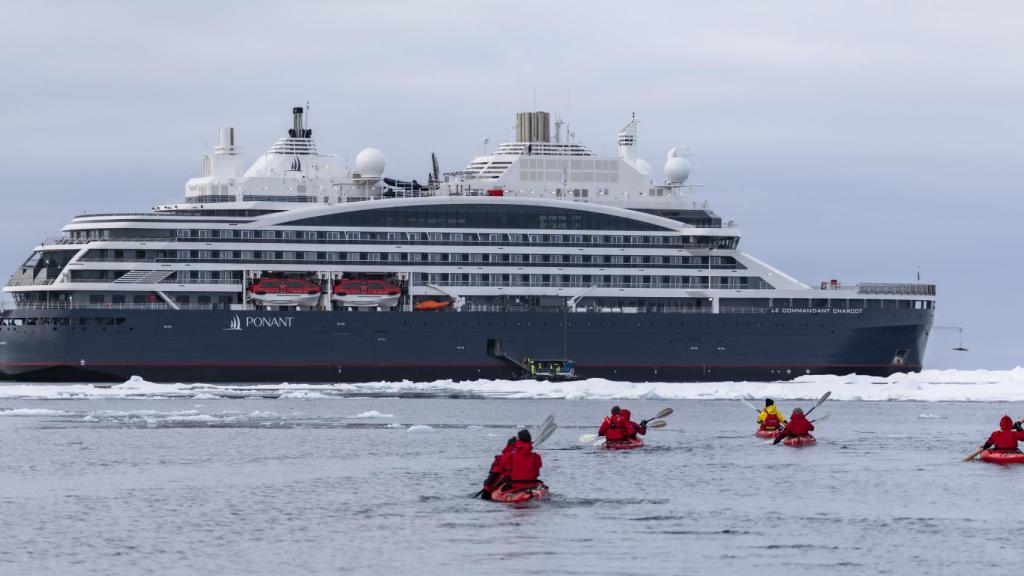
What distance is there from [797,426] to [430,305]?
40.6 metres

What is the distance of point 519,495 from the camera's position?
4359cm

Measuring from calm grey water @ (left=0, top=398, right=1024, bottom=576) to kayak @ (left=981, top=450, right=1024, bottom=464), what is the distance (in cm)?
46

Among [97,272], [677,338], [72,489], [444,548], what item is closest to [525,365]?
[677,338]

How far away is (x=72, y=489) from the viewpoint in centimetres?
4691

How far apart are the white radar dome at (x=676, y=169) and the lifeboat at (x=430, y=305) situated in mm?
16204

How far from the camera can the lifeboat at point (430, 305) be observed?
3848 inches

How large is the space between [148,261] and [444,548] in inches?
2407

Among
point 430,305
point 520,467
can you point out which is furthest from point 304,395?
point 520,467

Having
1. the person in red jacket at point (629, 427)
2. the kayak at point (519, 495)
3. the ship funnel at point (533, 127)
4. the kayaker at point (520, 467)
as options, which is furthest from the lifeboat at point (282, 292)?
the kayaker at point (520, 467)

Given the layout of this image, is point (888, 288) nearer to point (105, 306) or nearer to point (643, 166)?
point (643, 166)

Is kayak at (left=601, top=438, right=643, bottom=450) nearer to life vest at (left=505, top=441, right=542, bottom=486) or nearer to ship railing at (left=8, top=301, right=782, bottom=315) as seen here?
life vest at (left=505, top=441, right=542, bottom=486)

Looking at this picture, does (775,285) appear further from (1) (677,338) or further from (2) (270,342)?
(2) (270,342)

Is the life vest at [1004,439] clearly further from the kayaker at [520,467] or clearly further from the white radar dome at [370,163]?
the white radar dome at [370,163]

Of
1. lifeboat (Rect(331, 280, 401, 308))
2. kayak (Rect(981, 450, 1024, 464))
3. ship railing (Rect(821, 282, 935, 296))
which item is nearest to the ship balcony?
ship railing (Rect(821, 282, 935, 296))
